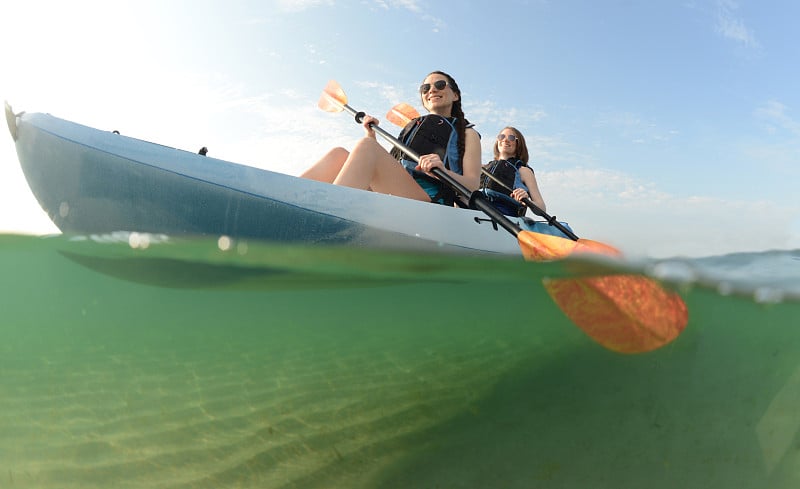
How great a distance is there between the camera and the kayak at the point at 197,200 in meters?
3.58

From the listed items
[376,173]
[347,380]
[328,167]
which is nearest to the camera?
[347,380]

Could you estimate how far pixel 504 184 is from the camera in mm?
6324

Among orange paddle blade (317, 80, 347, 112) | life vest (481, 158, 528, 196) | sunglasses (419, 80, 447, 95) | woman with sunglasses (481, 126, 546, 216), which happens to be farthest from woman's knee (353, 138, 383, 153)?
life vest (481, 158, 528, 196)

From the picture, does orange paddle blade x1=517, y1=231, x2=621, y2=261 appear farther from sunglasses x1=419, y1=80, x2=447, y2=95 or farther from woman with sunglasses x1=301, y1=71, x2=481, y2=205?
sunglasses x1=419, y1=80, x2=447, y2=95

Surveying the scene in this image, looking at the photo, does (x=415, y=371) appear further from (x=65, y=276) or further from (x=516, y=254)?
(x=65, y=276)

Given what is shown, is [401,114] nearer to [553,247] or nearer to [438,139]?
[438,139]

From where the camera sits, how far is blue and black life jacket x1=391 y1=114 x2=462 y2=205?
4293mm

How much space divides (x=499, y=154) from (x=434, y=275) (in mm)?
3738

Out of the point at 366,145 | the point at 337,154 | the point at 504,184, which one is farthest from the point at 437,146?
the point at 504,184

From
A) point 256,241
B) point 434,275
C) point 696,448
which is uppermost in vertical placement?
point 256,241

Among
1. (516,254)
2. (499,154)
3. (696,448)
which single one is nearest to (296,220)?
(516,254)

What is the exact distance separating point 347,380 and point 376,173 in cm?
158

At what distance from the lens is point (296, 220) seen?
3621mm

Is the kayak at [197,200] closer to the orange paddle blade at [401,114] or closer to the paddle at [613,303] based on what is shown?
the paddle at [613,303]
